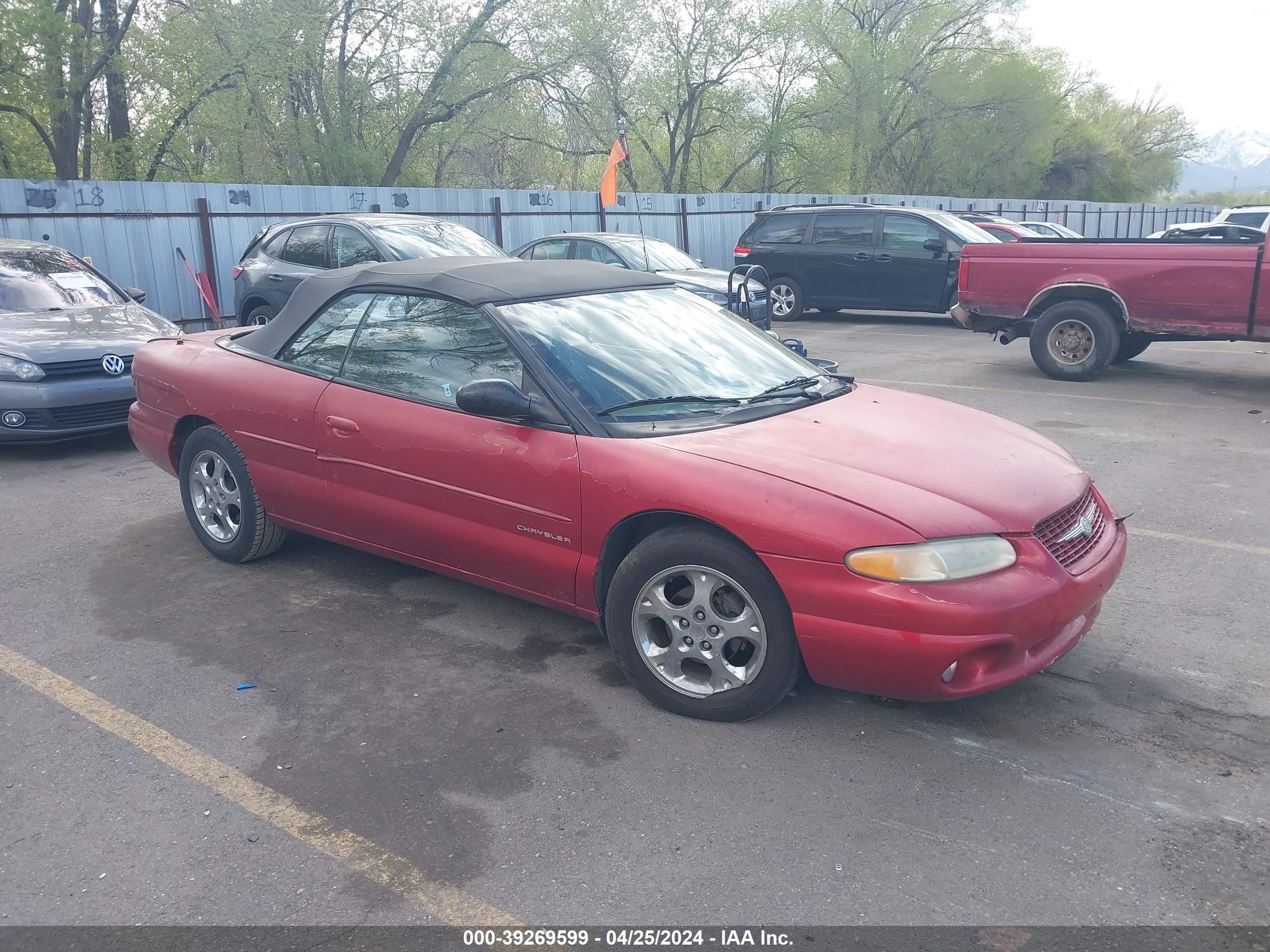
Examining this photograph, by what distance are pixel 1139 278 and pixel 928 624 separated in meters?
8.34

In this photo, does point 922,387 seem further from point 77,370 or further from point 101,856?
point 101,856

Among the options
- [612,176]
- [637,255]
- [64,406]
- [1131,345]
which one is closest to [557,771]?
[64,406]

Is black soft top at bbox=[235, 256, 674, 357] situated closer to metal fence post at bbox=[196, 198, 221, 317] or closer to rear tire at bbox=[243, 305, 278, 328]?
rear tire at bbox=[243, 305, 278, 328]

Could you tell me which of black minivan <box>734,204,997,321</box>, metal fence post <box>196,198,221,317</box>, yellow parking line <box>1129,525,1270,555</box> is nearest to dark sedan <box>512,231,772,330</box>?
black minivan <box>734,204,997,321</box>

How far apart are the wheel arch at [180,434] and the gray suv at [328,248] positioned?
5.31 metres

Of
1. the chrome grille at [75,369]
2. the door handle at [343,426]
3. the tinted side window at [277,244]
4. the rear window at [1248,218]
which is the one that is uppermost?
the rear window at [1248,218]

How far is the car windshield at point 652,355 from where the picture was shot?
4.07 m

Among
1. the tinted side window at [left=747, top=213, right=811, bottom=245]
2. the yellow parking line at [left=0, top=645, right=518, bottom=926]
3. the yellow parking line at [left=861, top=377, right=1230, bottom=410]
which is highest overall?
the tinted side window at [left=747, top=213, right=811, bottom=245]

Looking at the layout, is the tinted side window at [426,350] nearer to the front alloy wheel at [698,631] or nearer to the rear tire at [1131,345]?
the front alloy wheel at [698,631]

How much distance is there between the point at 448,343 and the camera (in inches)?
174

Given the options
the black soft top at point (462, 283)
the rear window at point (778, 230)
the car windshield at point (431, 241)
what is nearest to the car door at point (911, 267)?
the rear window at point (778, 230)

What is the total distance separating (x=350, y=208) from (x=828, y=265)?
7.61m

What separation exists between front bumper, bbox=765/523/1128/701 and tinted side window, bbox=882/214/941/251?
12.8 metres

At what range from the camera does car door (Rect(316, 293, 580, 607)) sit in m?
3.98
